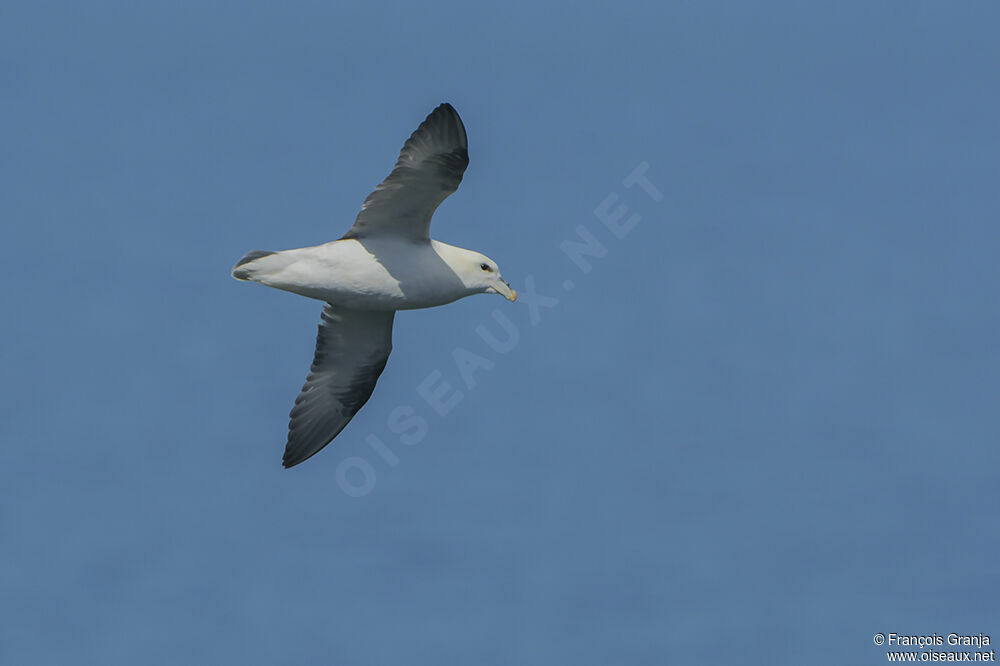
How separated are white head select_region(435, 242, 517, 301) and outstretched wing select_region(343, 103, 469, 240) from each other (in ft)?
2.03

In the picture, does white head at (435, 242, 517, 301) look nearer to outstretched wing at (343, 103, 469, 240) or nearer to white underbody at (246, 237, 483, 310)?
white underbody at (246, 237, 483, 310)

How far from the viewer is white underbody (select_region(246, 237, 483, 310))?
16.2 metres

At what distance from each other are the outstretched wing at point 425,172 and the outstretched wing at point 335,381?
81.2 inches

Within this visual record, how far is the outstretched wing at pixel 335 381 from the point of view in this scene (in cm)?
1805

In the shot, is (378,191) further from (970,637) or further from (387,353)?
(970,637)

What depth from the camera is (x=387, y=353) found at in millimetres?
18203

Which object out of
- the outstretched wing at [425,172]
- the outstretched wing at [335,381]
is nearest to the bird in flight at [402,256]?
the outstretched wing at [425,172]

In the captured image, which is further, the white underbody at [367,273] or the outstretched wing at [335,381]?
the outstretched wing at [335,381]

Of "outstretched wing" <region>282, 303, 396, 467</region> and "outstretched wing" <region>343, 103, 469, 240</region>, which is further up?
"outstretched wing" <region>343, 103, 469, 240</region>

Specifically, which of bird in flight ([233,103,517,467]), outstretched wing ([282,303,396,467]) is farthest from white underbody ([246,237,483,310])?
outstretched wing ([282,303,396,467])

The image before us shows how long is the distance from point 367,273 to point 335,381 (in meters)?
2.34

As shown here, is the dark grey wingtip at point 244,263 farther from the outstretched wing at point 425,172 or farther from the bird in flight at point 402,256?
the outstretched wing at point 425,172

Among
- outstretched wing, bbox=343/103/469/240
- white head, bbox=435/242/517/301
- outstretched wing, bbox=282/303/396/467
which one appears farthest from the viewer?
outstretched wing, bbox=282/303/396/467

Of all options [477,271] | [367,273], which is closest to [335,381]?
[367,273]
